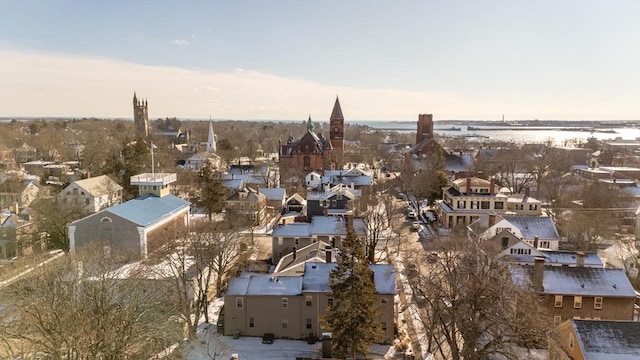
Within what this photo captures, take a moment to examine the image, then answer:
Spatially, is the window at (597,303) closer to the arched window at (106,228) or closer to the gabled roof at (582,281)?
the gabled roof at (582,281)

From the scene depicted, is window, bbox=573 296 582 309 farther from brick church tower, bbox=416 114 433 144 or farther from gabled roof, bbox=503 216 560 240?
brick church tower, bbox=416 114 433 144

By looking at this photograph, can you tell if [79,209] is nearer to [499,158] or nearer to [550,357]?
[550,357]

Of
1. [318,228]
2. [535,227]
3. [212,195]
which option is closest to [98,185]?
[212,195]

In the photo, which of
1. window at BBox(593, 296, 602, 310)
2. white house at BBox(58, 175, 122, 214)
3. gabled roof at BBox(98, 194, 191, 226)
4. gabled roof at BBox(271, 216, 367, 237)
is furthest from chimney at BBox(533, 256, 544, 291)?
white house at BBox(58, 175, 122, 214)

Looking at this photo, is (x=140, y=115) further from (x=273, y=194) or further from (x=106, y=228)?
(x=106, y=228)

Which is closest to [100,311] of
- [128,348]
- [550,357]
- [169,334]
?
[128,348]

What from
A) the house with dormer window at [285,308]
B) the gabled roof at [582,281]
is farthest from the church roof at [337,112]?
the house with dormer window at [285,308]
